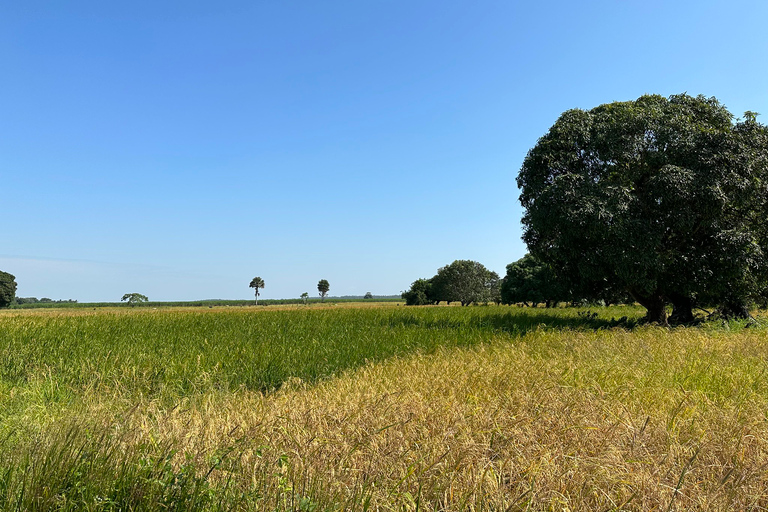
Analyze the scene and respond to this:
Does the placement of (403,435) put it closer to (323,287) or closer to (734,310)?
(734,310)

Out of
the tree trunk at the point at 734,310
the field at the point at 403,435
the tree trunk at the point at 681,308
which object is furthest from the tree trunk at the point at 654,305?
the field at the point at 403,435

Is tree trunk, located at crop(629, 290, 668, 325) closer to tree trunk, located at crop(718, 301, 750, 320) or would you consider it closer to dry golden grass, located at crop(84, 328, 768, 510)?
tree trunk, located at crop(718, 301, 750, 320)

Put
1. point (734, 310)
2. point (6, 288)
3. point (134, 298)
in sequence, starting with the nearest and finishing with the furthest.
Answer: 1. point (734, 310)
2. point (6, 288)
3. point (134, 298)

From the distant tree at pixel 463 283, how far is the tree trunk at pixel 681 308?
62245 mm

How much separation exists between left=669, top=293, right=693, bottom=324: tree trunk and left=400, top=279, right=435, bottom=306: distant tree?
73.0 m

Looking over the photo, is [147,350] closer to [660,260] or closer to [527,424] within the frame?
[527,424]

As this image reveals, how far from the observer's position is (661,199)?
15.1 metres

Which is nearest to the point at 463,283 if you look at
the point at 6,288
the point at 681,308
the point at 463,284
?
the point at 463,284

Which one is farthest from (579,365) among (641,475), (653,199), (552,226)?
(653,199)

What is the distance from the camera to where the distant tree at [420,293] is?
9100cm

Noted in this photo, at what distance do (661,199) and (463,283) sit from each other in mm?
67064

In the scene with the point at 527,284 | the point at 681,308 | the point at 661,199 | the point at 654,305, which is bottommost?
the point at 681,308

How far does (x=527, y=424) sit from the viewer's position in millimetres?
4039

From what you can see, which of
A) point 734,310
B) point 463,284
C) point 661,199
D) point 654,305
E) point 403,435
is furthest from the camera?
point 463,284
